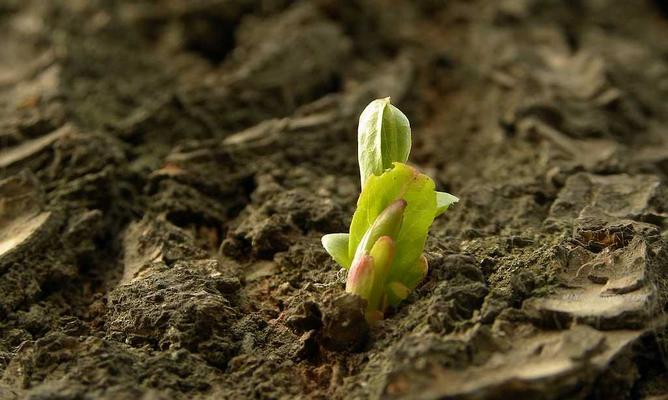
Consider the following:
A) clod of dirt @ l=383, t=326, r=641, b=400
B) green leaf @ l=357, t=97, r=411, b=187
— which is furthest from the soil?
green leaf @ l=357, t=97, r=411, b=187

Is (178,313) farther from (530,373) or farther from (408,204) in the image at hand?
(530,373)

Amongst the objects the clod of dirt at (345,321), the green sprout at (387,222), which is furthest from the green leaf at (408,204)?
the clod of dirt at (345,321)

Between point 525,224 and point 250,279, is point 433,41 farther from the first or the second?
point 250,279

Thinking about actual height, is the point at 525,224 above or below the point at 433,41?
below

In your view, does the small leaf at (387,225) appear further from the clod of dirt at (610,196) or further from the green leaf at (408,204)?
the clod of dirt at (610,196)

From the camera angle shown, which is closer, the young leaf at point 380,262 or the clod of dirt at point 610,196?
the young leaf at point 380,262

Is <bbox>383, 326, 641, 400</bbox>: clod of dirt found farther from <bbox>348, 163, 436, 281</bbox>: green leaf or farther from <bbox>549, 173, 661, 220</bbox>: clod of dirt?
<bbox>549, 173, 661, 220</bbox>: clod of dirt

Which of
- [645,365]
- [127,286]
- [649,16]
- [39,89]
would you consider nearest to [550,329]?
[645,365]

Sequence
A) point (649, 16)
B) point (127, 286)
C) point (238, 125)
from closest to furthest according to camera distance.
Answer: point (127, 286)
point (238, 125)
point (649, 16)
